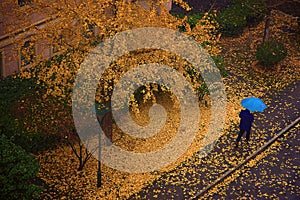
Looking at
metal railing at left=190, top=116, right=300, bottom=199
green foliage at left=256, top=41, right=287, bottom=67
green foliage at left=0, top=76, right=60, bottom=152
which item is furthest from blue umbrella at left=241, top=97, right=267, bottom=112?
green foliage at left=0, top=76, right=60, bottom=152

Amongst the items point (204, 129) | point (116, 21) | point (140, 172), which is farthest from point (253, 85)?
point (116, 21)

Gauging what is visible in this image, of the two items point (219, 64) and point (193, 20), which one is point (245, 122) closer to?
point (219, 64)

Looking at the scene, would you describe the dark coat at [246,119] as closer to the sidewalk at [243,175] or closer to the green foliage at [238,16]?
the sidewalk at [243,175]

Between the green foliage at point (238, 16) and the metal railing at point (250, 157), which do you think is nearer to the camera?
the metal railing at point (250, 157)

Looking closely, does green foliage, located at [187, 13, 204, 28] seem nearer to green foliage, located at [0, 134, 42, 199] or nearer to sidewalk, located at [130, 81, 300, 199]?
sidewalk, located at [130, 81, 300, 199]

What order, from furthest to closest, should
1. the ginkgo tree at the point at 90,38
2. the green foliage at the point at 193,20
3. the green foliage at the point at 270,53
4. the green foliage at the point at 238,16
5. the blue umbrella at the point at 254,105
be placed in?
the green foliage at the point at 238,16
the green foliage at the point at 193,20
the green foliage at the point at 270,53
the blue umbrella at the point at 254,105
the ginkgo tree at the point at 90,38

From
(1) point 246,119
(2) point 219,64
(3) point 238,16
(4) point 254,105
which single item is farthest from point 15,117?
(3) point 238,16

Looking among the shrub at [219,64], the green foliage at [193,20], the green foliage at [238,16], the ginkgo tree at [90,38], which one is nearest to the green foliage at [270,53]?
the shrub at [219,64]
